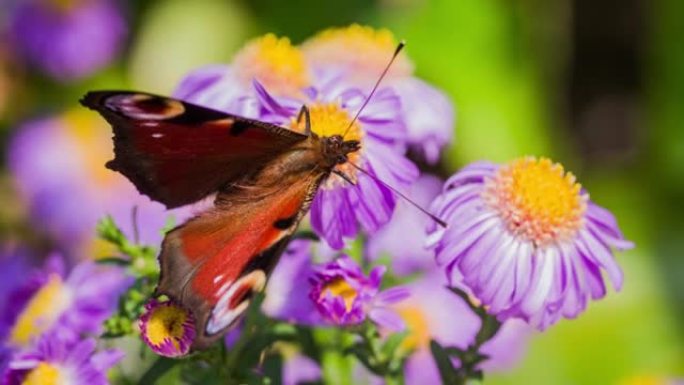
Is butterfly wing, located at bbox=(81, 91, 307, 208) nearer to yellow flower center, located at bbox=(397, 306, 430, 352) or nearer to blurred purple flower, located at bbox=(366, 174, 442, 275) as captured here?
blurred purple flower, located at bbox=(366, 174, 442, 275)

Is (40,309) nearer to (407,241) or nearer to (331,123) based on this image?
(331,123)

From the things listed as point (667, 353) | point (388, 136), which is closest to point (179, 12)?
point (667, 353)

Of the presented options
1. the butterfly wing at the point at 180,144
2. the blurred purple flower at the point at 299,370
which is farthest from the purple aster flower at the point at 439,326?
the butterfly wing at the point at 180,144

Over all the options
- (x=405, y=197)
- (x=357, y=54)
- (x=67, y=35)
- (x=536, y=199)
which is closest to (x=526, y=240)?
(x=536, y=199)

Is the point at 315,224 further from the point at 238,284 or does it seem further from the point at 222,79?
the point at 222,79

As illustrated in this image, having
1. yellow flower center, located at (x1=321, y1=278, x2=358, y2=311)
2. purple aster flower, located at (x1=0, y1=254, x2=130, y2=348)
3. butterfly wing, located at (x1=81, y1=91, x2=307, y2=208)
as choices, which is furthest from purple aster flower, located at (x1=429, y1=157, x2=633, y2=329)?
purple aster flower, located at (x1=0, y1=254, x2=130, y2=348)

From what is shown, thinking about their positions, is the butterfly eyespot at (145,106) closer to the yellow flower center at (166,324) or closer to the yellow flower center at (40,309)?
the yellow flower center at (166,324)
